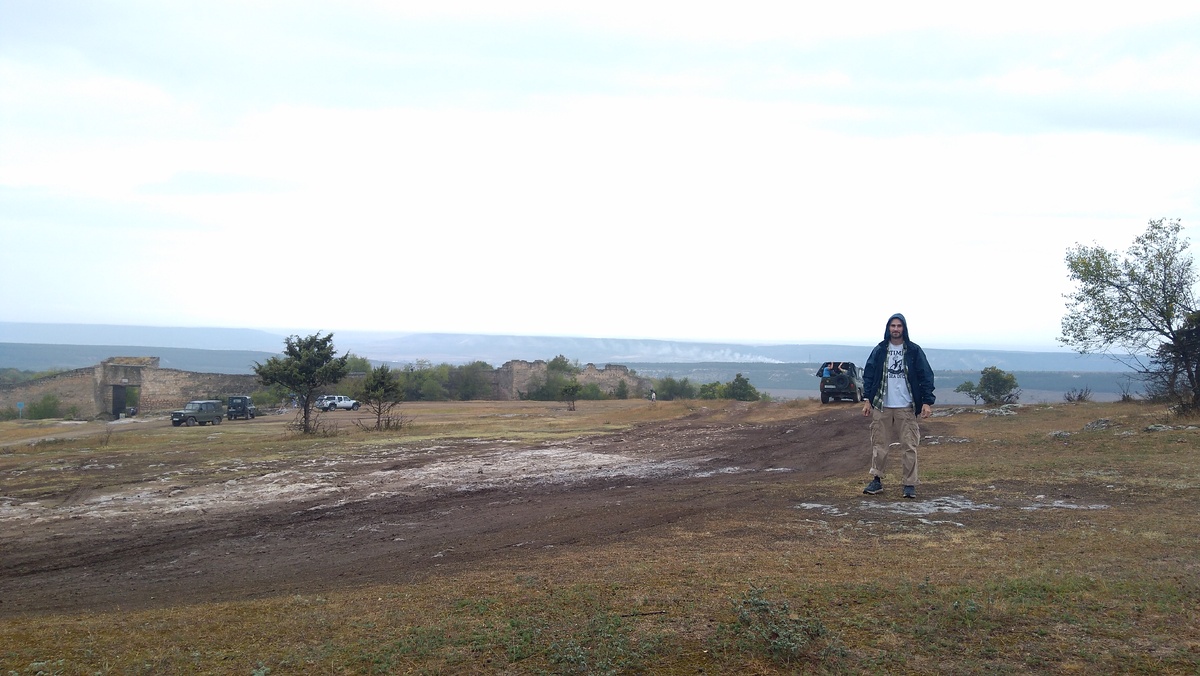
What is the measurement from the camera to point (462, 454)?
19.0 m

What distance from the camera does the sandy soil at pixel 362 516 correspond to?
7375mm

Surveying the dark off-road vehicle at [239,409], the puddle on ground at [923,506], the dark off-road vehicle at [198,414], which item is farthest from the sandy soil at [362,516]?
the dark off-road vehicle at [239,409]

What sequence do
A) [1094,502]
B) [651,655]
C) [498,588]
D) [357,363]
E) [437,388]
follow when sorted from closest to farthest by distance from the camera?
1. [651,655]
2. [498,588]
3. [1094,502]
4. [437,388]
5. [357,363]

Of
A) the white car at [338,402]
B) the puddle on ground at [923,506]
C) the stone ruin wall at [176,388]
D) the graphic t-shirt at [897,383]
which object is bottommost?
the white car at [338,402]

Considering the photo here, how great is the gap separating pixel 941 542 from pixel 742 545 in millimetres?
1711

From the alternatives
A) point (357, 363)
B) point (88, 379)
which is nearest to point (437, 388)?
point (357, 363)

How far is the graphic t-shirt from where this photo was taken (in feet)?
31.6

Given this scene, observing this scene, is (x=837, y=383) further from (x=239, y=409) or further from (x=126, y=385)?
(x=126, y=385)

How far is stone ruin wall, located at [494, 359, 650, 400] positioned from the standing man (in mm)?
66829

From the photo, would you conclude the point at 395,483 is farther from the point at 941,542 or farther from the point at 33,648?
the point at 941,542

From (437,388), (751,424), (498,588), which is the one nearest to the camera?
(498,588)

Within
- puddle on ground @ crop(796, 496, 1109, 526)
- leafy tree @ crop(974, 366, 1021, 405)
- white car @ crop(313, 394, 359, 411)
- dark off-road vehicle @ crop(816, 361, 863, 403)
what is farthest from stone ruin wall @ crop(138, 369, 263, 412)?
puddle on ground @ crop(796, 496, 1109, 526)

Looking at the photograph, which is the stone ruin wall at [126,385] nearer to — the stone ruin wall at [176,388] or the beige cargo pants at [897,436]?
the stone ruin wall at [176,388]

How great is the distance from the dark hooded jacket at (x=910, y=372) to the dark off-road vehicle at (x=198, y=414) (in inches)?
1665
